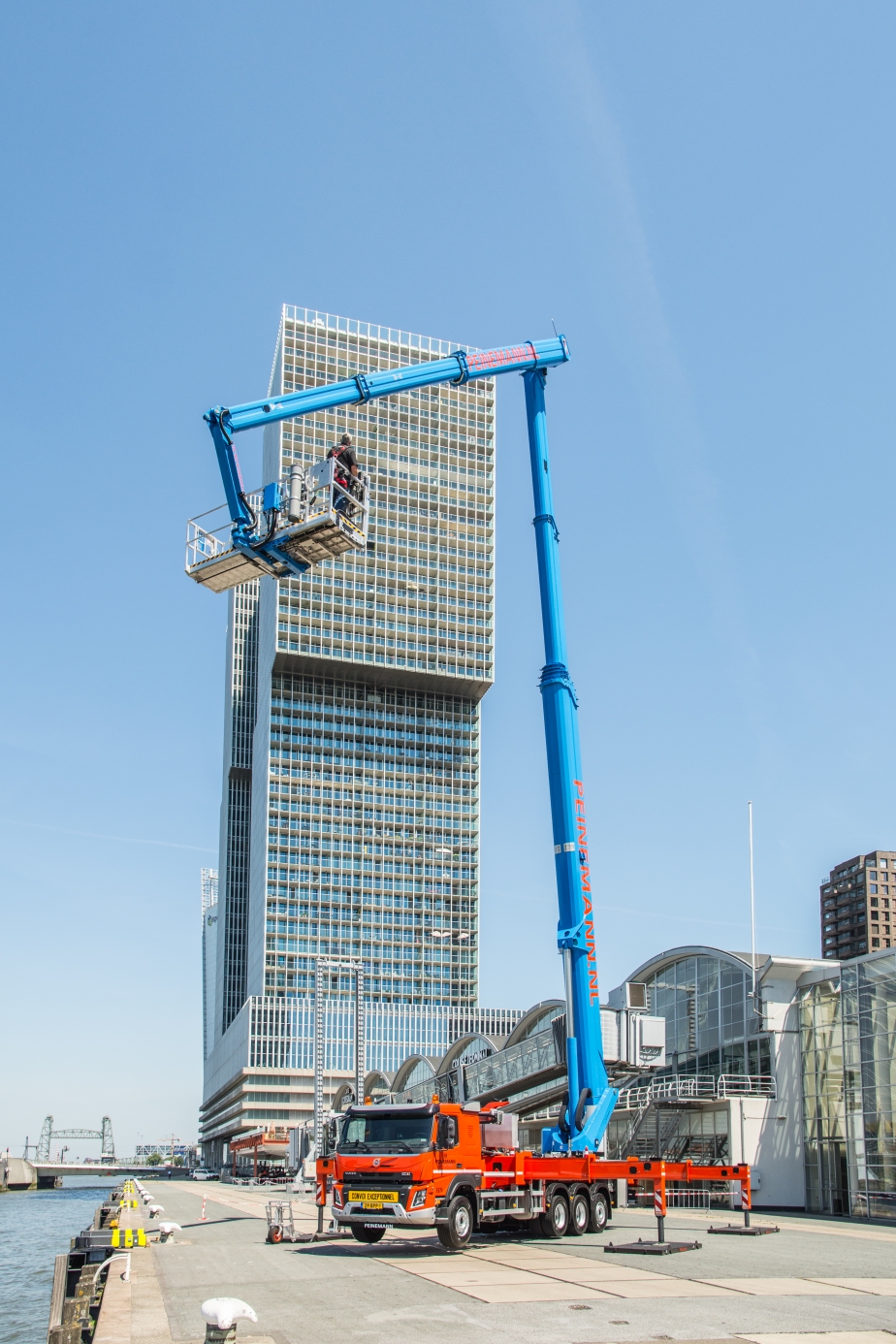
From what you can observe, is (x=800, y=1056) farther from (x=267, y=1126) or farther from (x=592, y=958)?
(x=267, y=1126)

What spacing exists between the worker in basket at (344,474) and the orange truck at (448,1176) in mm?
16023

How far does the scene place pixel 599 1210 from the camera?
30328mm

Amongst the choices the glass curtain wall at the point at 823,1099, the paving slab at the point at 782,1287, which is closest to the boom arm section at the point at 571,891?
the paving slab at the point at 782,1287

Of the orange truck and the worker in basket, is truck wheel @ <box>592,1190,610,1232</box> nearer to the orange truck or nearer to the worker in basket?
the orange truck

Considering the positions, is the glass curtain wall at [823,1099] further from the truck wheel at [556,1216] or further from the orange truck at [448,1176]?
the truck wheel at [556,1216]

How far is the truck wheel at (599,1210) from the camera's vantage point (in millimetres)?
30172

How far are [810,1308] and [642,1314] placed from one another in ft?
9.33

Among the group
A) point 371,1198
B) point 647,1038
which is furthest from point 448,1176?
point 647,1038

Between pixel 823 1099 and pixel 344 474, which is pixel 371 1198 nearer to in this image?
pixel 344 474

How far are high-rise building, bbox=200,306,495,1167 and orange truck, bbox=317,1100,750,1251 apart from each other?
129m

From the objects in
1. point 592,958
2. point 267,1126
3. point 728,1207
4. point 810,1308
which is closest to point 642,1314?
point 810,1308

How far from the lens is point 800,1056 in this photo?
4641 cm

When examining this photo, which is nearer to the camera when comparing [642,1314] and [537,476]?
[642,1314]

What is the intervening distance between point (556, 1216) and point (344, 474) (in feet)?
65.2
